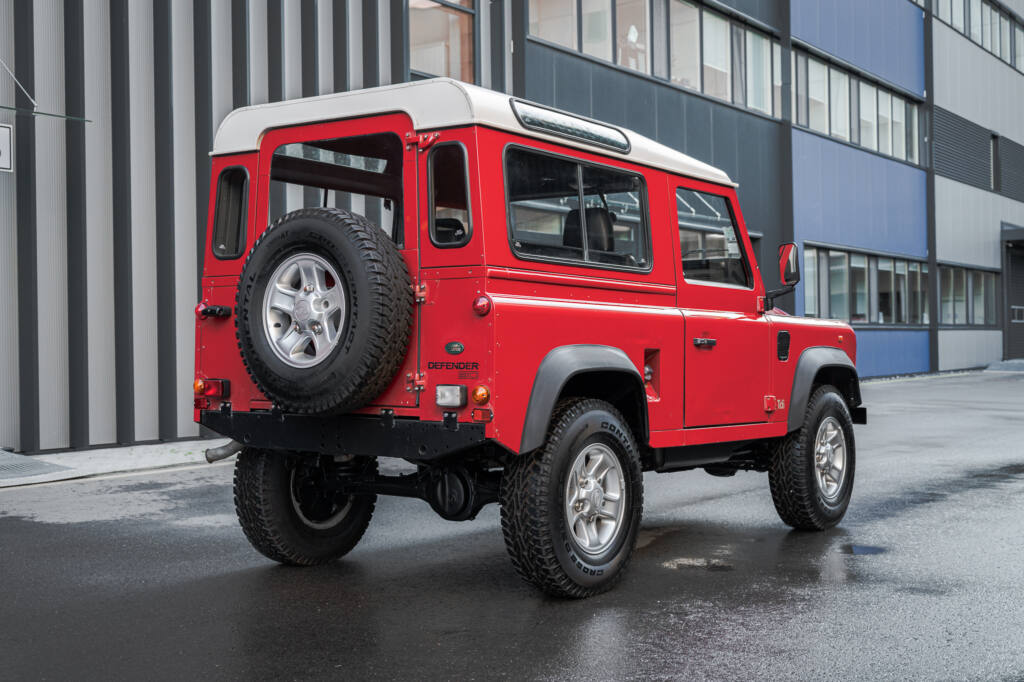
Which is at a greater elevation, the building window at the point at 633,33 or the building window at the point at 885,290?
the building window at the point at 633,33

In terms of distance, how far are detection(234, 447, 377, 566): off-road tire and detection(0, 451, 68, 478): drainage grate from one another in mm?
4913

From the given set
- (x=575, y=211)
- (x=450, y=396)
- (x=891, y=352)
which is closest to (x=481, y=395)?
(x=450, y=396)

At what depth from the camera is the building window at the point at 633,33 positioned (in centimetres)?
2161

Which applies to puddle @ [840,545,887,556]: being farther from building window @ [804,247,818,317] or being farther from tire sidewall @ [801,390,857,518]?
building window @ [804,247,818,317]

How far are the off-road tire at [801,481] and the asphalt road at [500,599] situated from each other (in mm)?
189

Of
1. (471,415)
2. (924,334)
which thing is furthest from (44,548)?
(924,334)

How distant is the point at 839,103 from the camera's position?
96.7 ft

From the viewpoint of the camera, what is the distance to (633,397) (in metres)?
6.40

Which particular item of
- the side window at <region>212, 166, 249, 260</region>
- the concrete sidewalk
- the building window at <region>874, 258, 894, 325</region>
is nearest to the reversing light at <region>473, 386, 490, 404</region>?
the side window at <region>212, 166, 249, 260</region>

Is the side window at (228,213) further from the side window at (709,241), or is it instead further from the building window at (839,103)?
the building window at (839,103)

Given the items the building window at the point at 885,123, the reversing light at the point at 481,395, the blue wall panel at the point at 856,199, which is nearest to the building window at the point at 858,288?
the blue wall panel at the point at 856,199

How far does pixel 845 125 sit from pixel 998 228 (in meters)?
12.5

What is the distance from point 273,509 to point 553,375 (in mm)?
1919

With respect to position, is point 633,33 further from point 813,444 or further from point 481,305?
point 481,305
